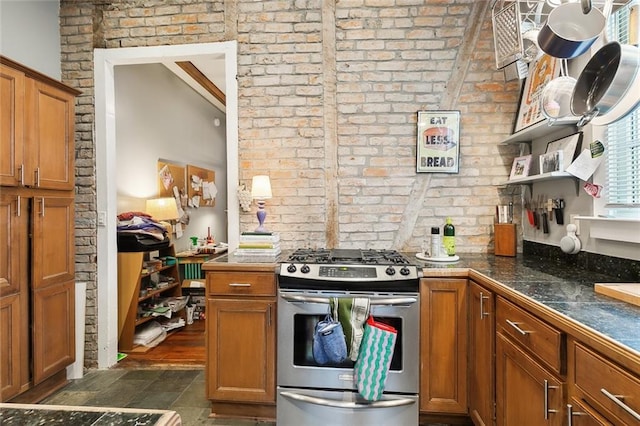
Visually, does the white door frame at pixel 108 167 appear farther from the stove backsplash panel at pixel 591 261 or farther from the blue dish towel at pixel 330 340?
the stove backsplash panel at pixel 591 261

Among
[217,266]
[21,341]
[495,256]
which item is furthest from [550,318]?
[21,341]

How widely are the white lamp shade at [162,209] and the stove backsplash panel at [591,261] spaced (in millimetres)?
3415

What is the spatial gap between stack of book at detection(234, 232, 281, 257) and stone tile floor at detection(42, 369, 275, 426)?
1026mm

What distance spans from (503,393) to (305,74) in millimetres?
2377

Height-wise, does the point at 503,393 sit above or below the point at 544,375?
below

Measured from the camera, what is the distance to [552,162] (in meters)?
Answer: 1.98

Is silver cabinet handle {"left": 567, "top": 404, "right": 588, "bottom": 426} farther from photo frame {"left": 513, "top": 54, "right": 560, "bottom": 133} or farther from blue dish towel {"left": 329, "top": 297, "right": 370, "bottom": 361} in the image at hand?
photo frame {"left": 513, "top": 54, "right": 560, "bottom": 133}

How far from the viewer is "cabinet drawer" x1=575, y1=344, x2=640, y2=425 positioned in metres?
0.82

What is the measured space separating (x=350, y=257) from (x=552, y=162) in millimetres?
1317

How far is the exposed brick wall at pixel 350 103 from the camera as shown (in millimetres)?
2549

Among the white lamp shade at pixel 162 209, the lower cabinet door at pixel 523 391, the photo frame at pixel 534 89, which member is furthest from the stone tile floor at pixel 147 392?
the photo frame at pixel 534 89

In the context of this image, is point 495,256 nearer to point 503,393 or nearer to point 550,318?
point 503,393

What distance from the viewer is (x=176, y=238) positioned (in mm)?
4117

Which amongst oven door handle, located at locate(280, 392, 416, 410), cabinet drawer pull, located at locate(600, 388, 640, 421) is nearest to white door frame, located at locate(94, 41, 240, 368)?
oven door handle, located at locate(280, 392, 416, 410)
